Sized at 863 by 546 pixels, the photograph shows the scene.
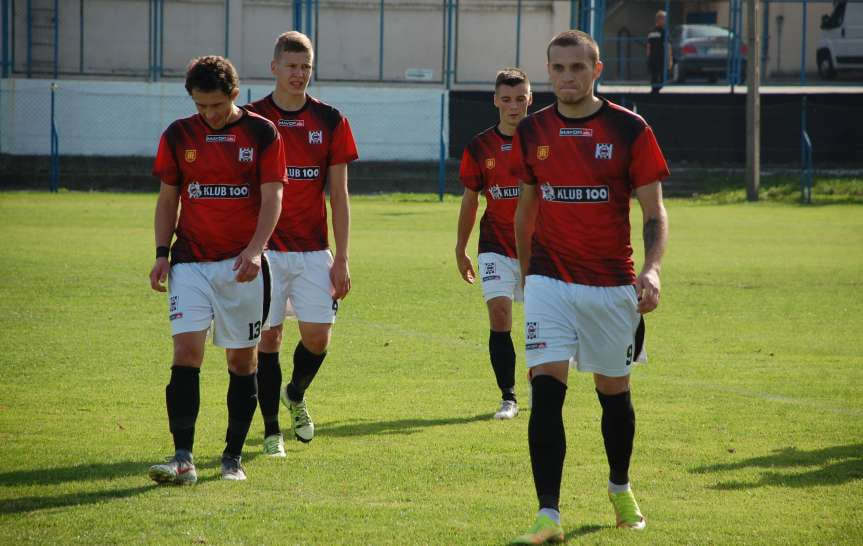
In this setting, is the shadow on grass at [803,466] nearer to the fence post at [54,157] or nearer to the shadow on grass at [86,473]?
the shadow on grass at [86,473]

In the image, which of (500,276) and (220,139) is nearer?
(220,139)

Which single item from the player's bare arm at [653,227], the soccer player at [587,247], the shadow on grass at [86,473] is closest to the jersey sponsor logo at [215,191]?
the shadow on grass at [86,473]

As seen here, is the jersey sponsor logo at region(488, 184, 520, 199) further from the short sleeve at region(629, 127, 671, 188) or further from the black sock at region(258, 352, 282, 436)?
the short sleeve at region(629, 127, 671, 188)

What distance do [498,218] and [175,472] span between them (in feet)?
11.4

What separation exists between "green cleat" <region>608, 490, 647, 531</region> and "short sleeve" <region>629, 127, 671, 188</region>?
141cm

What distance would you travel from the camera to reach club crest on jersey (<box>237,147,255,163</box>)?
634cm

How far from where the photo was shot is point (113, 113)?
3438cm

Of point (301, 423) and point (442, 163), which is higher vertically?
point (442, 163)

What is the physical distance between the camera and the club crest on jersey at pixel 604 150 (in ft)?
18.1

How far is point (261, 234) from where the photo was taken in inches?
246

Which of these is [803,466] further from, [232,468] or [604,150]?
[232,468]

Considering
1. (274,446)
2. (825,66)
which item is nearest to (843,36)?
(825,66)

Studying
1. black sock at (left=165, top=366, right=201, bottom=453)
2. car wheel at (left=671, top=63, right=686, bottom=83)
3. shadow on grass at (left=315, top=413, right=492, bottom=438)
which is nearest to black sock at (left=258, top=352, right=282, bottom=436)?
shadow on grass at (left=315, top=413, right=492, bottom=438)

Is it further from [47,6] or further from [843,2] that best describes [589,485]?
[843,2]
